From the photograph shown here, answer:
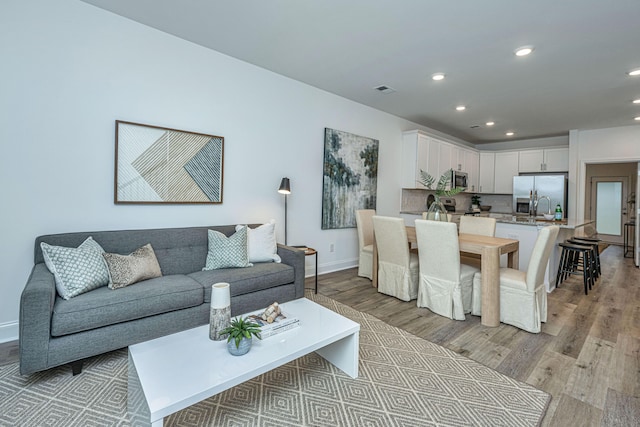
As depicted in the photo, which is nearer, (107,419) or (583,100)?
(107,419)

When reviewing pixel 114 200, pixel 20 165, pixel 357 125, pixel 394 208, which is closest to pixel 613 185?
pixel 394 208

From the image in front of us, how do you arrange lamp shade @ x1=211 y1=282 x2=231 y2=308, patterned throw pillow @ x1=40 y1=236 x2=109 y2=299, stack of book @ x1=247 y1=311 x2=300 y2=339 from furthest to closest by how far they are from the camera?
patterned throw pillow @ x1=40 y1=236 x2=109 y2=299 → stack of book @ x1=247 y1=311 x2=300 y2=339 → lamp shade @ x1=211 y1=282 x2=231 y2=308

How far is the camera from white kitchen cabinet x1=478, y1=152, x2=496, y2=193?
7.05 meters

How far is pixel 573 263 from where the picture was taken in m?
4.31

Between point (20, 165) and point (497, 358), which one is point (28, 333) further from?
point (497, 358)

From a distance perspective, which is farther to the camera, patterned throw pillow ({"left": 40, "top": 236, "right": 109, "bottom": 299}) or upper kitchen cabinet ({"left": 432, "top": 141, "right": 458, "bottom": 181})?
upper kitchen cabinet ({"left": 432, "top": 141, "right": 458, "bottom": 181})

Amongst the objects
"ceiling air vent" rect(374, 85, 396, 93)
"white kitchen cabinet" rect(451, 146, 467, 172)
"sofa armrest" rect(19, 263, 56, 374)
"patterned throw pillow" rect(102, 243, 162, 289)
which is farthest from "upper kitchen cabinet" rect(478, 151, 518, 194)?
"sofa armrest" rect(19, 263, 56, 374)

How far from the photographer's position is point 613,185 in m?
7.89

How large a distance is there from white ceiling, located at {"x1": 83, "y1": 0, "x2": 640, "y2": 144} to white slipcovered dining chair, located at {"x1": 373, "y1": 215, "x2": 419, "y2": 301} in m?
1.74

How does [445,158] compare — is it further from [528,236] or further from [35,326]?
[35,326]

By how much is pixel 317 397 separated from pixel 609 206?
9.96 metres

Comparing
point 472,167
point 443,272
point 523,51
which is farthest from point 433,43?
point 472,167

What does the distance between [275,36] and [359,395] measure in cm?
303

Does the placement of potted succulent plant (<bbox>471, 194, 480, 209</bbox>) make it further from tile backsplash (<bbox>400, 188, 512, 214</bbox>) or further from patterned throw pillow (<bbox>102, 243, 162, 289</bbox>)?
patterned throw pillow (<bbox>102, 243, 162, 289</bbox>)
